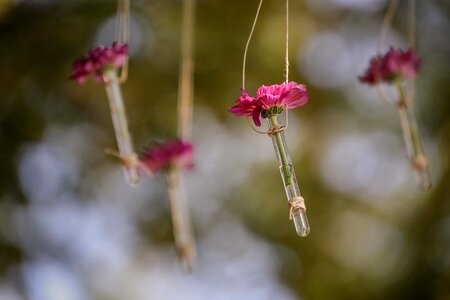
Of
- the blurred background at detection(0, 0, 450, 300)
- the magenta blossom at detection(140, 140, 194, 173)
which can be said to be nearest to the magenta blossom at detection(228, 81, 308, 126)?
the magenta blossom at detection(140, 140, 194, 173)

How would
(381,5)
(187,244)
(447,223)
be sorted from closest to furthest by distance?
(187,244)
(381,5)
(447,223)

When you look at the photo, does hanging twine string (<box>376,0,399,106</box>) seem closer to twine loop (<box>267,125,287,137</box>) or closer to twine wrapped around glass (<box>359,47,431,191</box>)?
twine wrapped around glass (<box>359,47,431,191</box>)

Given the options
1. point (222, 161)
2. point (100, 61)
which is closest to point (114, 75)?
point (100, 61)

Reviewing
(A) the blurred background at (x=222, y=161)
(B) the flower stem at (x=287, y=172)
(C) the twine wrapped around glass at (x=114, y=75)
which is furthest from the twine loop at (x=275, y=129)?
(A) the blurred background at (x=222, y=161)

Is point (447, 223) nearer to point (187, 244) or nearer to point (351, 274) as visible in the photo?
point (351, 274)

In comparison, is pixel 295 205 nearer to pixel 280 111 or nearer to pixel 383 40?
pixel 280 111

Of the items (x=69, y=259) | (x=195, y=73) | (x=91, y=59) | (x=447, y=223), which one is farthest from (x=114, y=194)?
(x=91, y=59)

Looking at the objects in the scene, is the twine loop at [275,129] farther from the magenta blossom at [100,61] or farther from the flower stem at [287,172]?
the magenta blossom at [100,61]
